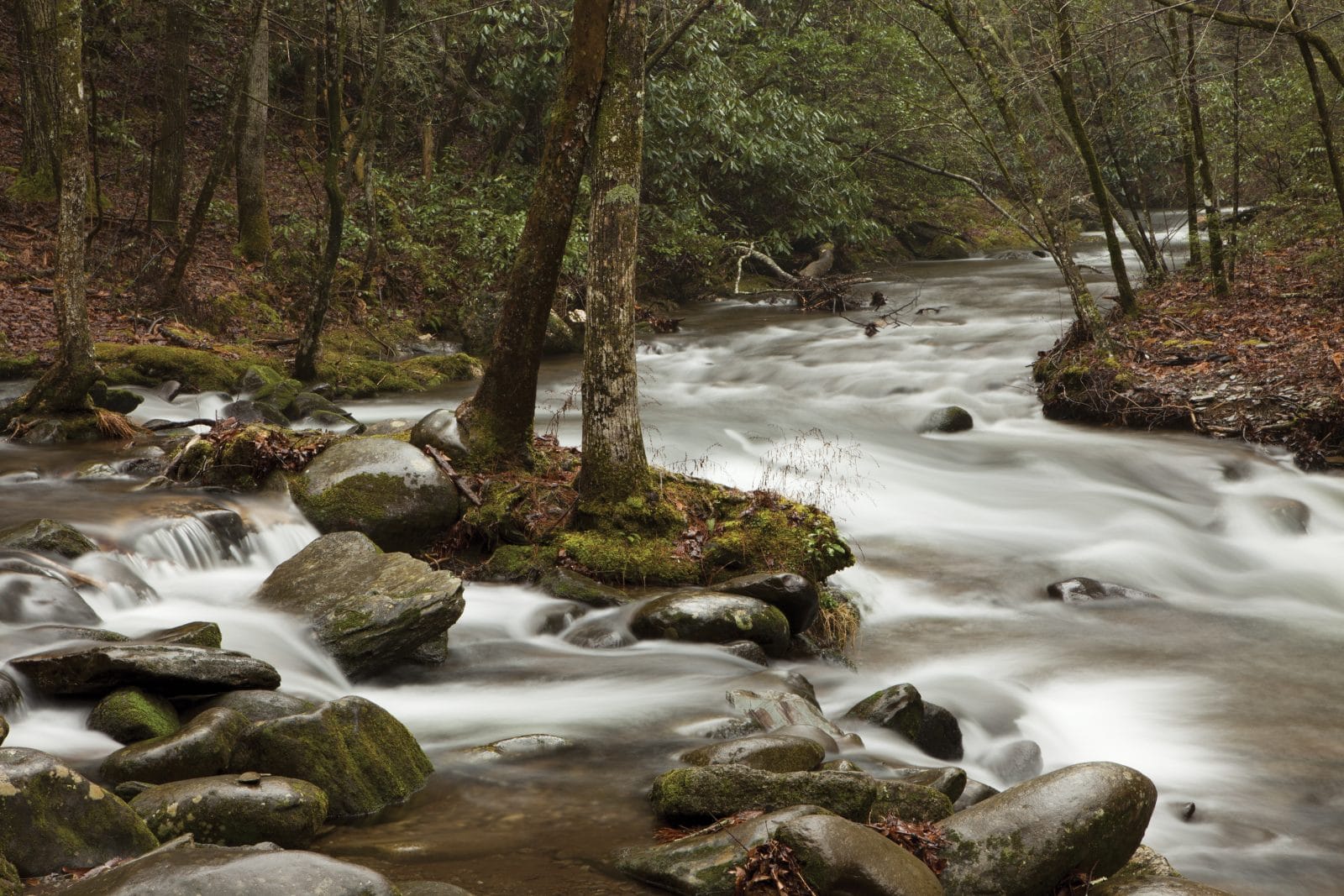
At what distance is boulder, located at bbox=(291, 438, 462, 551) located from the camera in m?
8.49

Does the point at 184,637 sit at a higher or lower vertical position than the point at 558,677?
higher

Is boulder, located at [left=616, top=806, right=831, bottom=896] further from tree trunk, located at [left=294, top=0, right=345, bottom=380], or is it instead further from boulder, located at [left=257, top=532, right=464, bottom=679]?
tree trunk, located at [left=294, top=0, right=345, bottom=380]

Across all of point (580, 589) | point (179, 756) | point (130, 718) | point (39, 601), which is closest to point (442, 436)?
point (580, 589)

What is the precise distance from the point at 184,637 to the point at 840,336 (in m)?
14.2

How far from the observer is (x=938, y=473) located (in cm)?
1260

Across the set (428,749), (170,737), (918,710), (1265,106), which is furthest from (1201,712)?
(1265,106)

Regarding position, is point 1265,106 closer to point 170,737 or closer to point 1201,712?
point 1201,712

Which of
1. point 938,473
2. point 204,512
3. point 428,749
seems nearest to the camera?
point 428,749

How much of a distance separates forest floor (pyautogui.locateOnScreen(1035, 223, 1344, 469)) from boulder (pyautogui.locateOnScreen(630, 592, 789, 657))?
293 inches

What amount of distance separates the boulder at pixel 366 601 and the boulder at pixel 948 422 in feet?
29.1

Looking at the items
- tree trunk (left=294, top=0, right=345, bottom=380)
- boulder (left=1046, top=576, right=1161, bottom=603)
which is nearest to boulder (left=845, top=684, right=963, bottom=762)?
boulder (left=1046, top=576, right=1161, bottom=603)

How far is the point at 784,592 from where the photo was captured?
7.79m

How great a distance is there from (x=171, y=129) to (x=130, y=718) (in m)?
12.9

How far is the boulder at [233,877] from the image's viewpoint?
9.85ft
